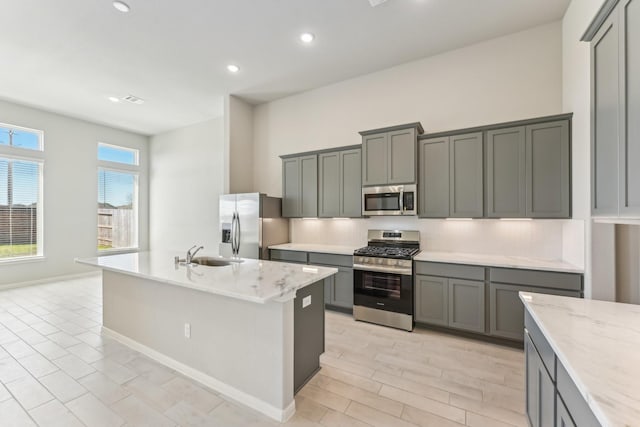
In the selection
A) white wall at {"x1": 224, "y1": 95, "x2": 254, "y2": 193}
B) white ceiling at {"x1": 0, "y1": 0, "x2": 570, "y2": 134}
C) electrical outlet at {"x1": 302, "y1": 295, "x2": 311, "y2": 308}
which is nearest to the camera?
electrical outlet at {"x1": 302, "y1": 295, "x2": 311, "y2": 308}

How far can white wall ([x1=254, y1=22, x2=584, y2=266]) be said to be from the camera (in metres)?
3.29

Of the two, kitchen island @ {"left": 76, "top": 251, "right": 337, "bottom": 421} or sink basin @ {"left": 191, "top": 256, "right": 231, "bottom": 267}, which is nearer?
kitchen island @ {"left": 76, "top": 251, "right": 337, "bottom": 421}

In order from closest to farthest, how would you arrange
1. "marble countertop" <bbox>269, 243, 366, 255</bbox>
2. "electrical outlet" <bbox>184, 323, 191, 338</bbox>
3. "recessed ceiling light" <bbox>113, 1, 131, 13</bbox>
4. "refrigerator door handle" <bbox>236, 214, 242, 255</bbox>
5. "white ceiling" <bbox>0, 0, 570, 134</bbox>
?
"electrical outlet" <bbox>184, 323, 191, 338</bbox>, "recessed ceiling light" <bbox>113, 1, 131, 13</bbox>, "white ceiling" <bbox>0, 0, 570, 134</bbox>, "marble countertop" <bbox>269, 243, 366, 255</bbox>, "refrigerator door handle" <bbox>236, 214, 242, 255</bbox>

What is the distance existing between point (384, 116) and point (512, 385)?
11.9 ft

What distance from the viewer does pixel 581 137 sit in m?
2.61

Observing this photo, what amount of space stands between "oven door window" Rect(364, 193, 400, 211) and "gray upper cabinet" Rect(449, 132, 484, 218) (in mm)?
673

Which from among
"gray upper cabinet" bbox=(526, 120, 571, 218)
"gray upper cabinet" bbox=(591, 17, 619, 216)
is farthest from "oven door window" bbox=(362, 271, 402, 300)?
"gray upper cabinet" bbox=(591, 17, 619, 216)

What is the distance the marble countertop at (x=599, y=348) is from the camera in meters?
0.81

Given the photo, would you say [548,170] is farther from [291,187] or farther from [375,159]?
[291,187]

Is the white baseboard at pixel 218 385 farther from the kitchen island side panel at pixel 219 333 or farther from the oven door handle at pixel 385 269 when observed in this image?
the oven door handle at pixel 385 269

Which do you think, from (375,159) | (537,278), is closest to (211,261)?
(375,159)

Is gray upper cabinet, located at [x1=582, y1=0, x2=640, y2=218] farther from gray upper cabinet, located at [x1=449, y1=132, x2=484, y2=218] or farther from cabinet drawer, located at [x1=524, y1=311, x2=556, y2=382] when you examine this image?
gray upper cabinet, located at [x1=449, y1=132, x2=484, y2=218]

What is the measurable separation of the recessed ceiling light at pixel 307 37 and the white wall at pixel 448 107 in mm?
1240

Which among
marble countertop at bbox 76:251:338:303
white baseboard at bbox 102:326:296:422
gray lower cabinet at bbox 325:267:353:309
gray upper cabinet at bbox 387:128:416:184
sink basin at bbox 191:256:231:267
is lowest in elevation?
white baseboard at bbox 102:326:296:422
